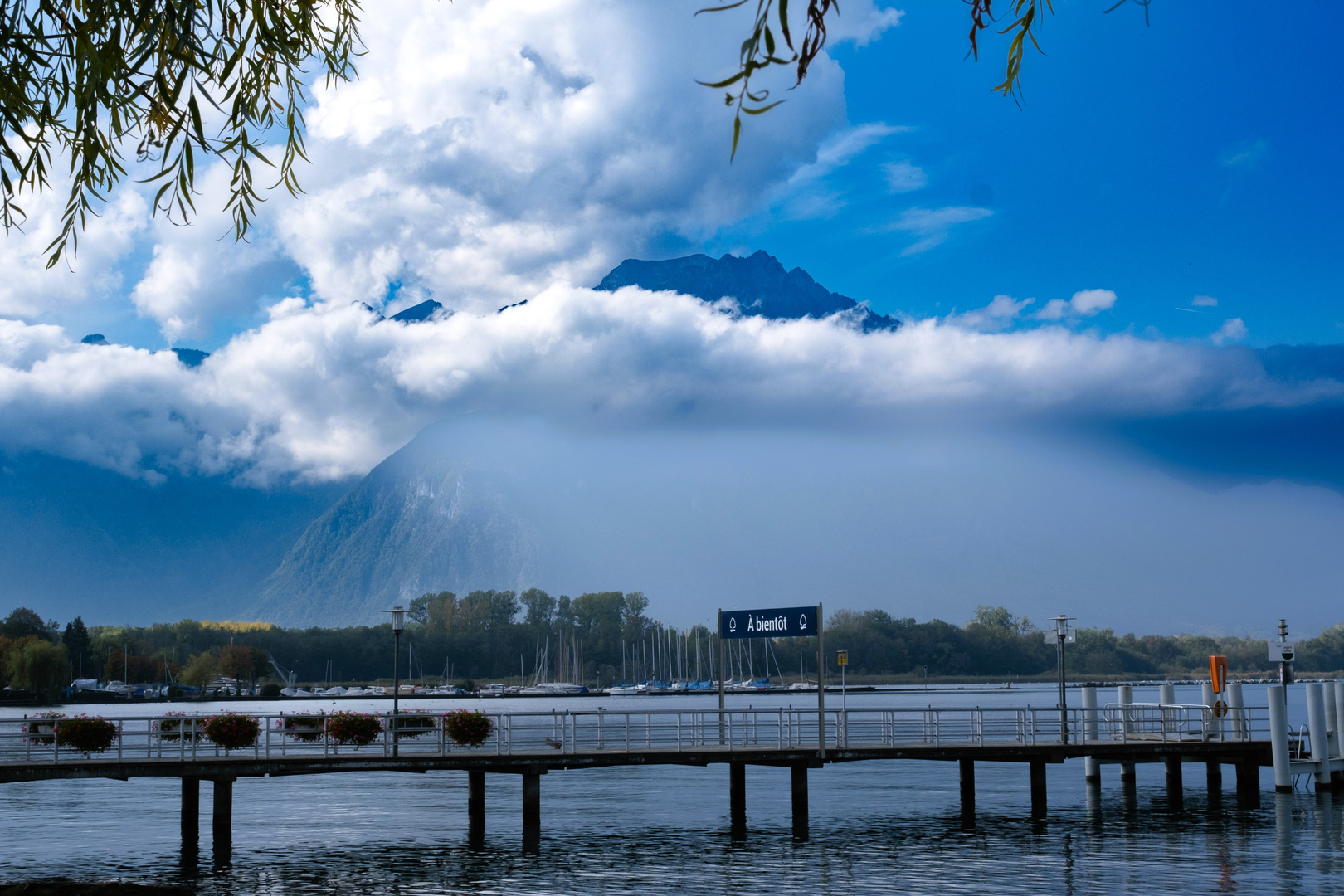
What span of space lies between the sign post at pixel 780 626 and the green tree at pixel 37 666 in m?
140

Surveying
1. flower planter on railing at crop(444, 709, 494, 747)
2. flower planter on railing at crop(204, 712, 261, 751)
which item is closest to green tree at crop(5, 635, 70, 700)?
flower planter on railing at crop(204, 712, 261, 751)

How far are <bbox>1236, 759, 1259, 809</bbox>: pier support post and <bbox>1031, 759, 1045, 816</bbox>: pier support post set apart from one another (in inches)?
347

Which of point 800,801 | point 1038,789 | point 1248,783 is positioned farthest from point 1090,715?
point 800,801

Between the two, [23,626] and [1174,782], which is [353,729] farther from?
[23,626]

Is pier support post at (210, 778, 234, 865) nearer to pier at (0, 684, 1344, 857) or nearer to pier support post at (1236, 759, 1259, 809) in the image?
pier at (0, 684, 1344, 857)

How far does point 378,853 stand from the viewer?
38.6m

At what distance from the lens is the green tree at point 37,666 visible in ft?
499

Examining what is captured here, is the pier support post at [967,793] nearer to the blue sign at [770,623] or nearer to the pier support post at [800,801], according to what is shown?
the pier support post at [800,801]

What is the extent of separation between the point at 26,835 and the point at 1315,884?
4196 centimetres

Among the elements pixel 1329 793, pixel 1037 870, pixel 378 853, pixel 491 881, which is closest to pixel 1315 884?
→ pixel 1037 870

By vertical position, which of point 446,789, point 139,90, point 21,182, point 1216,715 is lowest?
point 446,789

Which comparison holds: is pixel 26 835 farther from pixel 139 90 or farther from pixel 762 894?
pixel 139 90

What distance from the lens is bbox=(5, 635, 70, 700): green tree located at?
15200 centimetres

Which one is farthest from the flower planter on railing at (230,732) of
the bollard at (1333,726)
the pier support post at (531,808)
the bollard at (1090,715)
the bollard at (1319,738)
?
the bollard at (1333,726)
